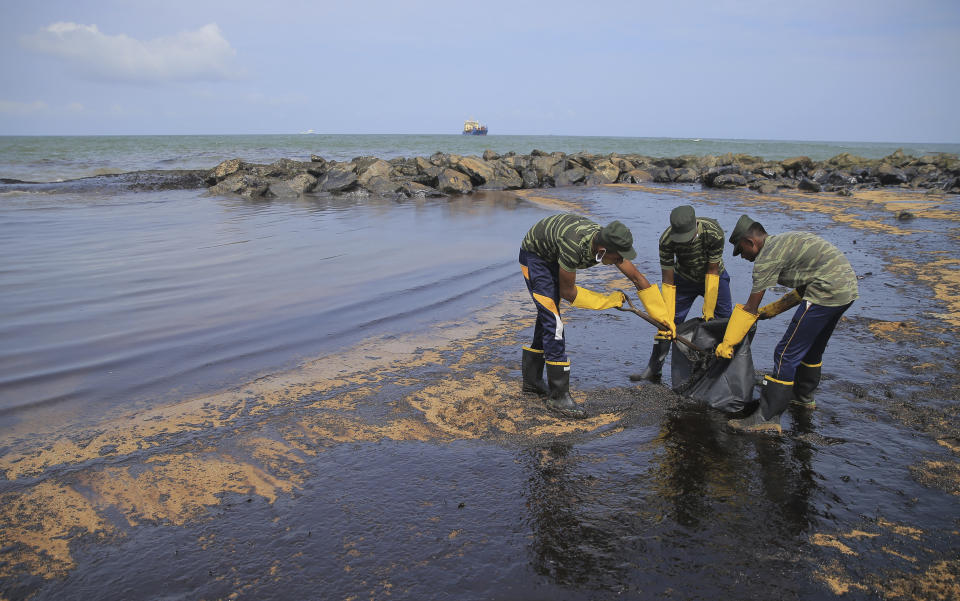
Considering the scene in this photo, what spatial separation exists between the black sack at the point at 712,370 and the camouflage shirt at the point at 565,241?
1.16 metres

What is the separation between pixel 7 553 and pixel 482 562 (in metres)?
2.33

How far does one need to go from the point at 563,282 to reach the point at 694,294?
5.11ft

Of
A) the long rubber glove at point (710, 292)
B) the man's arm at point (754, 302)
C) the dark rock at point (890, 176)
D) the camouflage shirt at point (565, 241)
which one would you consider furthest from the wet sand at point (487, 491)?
the dark rock at point (890, 176)

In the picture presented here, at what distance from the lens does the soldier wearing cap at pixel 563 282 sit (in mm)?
4023

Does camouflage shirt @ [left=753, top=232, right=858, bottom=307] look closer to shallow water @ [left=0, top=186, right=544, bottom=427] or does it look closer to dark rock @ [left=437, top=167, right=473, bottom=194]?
shallow water @ [left=0, top=186, right=544, bottom=427]

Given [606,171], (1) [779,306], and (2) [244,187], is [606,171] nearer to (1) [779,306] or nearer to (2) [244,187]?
(2) [244,187]

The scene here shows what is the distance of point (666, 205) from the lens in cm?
1733

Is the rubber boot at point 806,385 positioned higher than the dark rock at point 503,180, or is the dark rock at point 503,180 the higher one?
the dark rock at point 503,180

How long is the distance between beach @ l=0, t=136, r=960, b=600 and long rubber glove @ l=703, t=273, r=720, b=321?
2.51ft

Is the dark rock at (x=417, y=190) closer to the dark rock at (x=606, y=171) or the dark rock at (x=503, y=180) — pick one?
the dark rock at (x=503, y=180)

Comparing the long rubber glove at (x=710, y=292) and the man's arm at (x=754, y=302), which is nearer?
the man's arm at (x=754, y=302)

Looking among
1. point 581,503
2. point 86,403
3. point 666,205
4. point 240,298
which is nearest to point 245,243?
point 240,298

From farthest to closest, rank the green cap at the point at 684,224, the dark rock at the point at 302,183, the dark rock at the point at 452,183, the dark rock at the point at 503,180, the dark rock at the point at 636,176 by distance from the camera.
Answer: the dark rock at the point at 636,176
the dark rock at the point at 503,180
the dark rock at the point at 452,183
the dark rock at the point at 302,183
the green cap at the point at 684,224

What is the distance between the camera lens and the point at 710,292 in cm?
478
